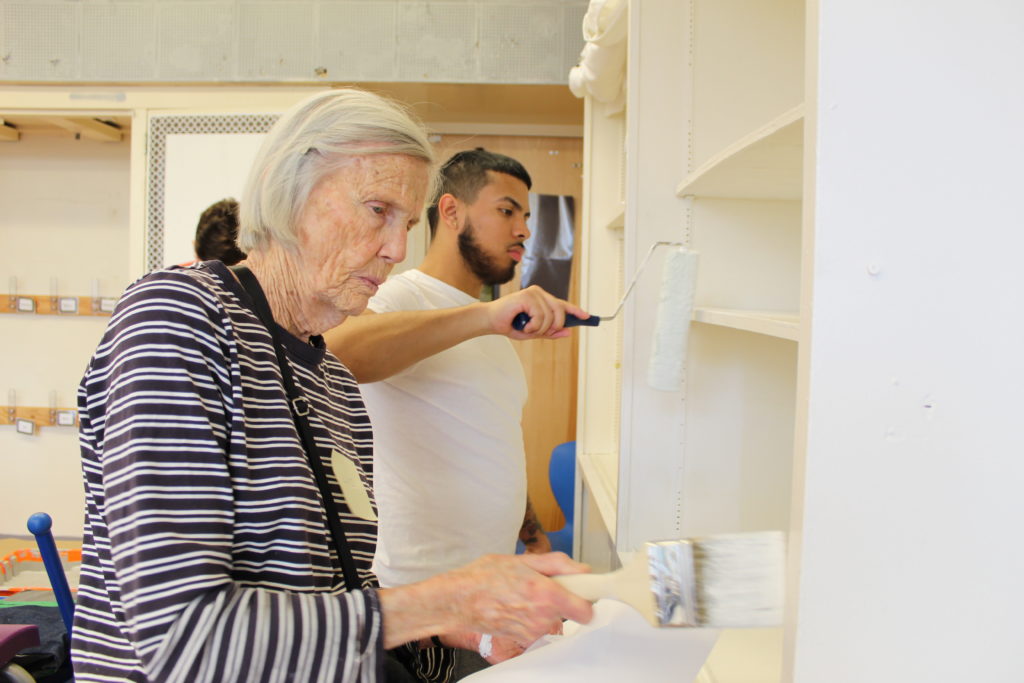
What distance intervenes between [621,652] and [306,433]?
0.46 m

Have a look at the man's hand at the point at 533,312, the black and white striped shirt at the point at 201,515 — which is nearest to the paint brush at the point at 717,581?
the black and white striped shirt at the point at 201,515

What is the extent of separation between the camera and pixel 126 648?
0.74 m

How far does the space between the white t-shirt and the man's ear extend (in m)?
0.29

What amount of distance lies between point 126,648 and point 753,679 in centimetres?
85

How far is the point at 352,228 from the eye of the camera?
3.03 feet

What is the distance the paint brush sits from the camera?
0.62 meters

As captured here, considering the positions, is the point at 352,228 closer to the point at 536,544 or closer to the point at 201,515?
the point at 201,515

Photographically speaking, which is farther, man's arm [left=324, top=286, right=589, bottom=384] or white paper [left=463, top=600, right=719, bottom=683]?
man's arm [left=324, top=286, right=589, bottom=384]

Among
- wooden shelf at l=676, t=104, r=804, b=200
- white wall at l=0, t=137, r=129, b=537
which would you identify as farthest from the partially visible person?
white wall at l=0, t=137, r=129, b=537

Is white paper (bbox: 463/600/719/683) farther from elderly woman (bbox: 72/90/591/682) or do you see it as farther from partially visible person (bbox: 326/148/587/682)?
partially visible person (bbox: 326/148/587/682)

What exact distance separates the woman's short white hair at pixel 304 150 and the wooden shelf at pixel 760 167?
46 centimetres

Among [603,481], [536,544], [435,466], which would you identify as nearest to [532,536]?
[536,544]

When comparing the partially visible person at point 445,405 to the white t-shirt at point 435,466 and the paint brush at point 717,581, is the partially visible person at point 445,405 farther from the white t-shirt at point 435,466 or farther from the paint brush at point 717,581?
the paint brush at point 717,581

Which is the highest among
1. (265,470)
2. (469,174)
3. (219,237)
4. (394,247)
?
(469,174)
